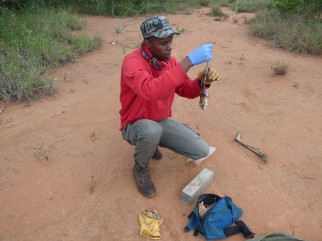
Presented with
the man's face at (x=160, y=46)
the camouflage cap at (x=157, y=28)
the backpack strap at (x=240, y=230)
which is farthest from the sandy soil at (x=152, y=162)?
the camouflage cap at (x=157, y=28)

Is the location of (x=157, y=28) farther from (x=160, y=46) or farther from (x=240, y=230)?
(x=240, y=230)

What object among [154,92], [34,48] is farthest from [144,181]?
[34,48]

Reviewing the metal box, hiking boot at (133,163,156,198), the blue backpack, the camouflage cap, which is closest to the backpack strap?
the blue backpack

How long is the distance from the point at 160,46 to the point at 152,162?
1169 millimetres

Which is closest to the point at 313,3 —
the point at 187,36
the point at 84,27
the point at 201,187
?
the point at 187,36

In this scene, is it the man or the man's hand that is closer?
the man

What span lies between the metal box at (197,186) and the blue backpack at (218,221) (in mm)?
103

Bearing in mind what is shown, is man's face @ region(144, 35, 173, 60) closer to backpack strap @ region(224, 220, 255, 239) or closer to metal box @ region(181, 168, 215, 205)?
metal box @ region(181, 168, 215, 205)

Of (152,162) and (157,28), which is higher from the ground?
(157,28)

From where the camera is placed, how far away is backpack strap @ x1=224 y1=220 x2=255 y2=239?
7.66 ft

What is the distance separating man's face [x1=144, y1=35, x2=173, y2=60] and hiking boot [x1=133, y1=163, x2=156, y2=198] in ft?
3.01

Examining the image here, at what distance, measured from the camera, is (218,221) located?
2.35 m

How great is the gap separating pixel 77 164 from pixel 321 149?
7.90ft

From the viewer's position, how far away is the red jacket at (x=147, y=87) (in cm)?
225
